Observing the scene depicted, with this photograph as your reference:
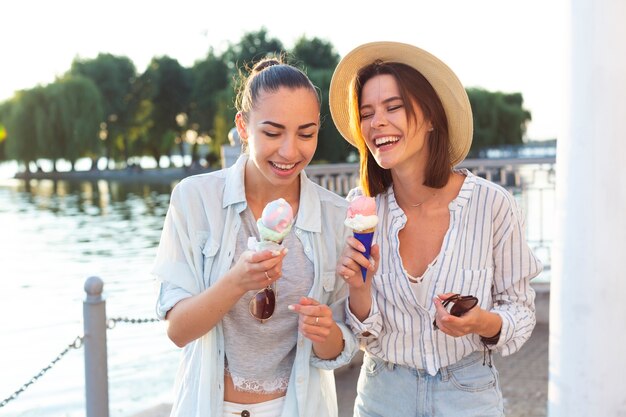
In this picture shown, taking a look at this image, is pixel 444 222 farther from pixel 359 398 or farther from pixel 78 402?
pixel 78 402

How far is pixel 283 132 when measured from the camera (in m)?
2.39

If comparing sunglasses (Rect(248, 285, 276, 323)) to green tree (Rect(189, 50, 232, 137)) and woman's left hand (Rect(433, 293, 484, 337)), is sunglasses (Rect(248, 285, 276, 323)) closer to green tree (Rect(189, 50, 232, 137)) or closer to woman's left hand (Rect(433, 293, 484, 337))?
woman's left hand (Rect(433, 293, 484, 337))

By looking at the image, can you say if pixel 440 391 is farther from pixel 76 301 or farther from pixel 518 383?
pixel 76 301

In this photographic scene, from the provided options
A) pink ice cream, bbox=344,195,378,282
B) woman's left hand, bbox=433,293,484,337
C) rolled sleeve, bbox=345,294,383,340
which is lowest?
rolled sleeve, bbox=345,294,383,340

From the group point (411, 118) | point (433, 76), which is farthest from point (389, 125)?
point (433, 76)

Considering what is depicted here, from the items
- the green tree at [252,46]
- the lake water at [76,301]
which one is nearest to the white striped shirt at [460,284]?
the lake water at [76,301]

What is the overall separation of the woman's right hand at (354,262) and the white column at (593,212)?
0.97 m

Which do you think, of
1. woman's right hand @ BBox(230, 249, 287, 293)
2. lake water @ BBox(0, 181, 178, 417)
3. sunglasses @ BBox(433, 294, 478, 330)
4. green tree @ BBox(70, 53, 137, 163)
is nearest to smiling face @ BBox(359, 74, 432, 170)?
sunglasses @ BBox(433, 294, 478, 330)

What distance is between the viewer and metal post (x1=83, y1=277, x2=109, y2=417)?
4.11 meters

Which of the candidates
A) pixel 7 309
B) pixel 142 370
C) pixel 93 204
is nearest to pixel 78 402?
pixel 142 370

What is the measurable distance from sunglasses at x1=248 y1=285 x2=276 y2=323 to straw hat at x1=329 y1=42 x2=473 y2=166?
2.77 ft

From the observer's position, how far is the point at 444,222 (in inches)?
104

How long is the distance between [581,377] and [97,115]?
46.0 metres

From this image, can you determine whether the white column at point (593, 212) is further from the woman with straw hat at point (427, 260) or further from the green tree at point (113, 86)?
the green tree at point (113, 86)
